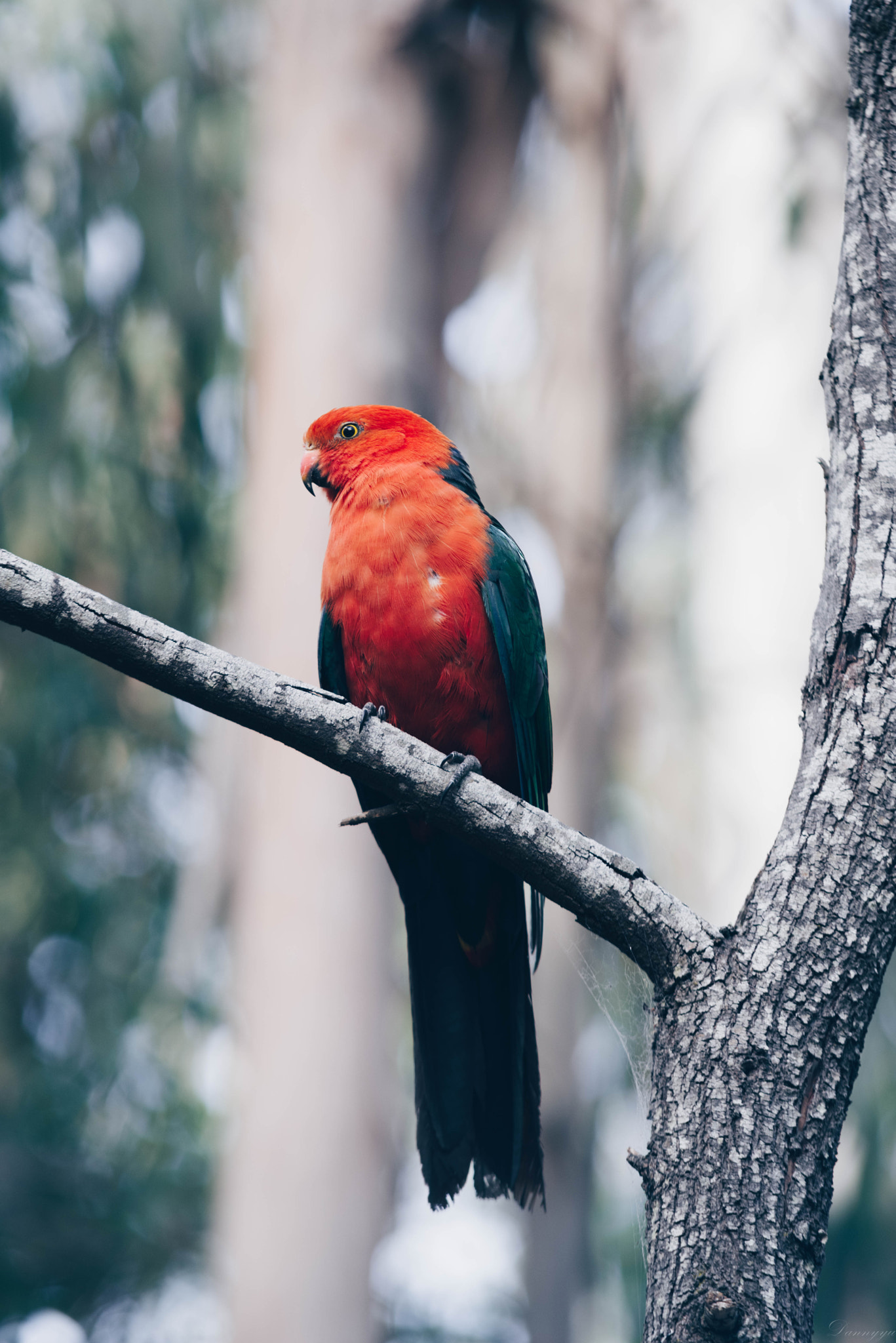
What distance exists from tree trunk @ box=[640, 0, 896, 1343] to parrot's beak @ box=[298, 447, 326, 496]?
191 cm

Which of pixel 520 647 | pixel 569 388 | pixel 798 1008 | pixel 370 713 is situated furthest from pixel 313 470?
pixel 569 388

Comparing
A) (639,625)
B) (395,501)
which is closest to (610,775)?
(639,625)

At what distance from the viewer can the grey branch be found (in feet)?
6.51

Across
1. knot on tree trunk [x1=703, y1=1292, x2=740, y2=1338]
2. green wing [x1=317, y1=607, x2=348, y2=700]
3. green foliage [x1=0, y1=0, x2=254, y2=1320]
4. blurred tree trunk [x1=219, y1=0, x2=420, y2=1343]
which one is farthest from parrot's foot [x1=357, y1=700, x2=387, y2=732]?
green foliage [x1=0, y1=0, x2=254, y2=1320]

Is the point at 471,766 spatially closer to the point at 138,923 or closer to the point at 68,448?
the point at 68,448

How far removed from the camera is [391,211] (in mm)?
5648

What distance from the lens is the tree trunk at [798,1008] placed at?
1.75 metres

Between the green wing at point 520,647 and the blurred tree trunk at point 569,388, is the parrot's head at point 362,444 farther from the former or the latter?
the blurred tree trunk at point 569,388

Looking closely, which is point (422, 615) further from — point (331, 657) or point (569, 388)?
point (569, 388)

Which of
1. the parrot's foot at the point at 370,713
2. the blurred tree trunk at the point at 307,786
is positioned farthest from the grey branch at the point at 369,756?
the blurred tree trunk at the point at 307,786

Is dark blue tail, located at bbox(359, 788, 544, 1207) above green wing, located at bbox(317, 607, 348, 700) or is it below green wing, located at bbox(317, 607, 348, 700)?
below

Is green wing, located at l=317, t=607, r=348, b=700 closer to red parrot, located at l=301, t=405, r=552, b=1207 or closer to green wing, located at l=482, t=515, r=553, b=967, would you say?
red parrot, located at l=301, t=405, r=552, b=1207

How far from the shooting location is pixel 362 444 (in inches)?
142

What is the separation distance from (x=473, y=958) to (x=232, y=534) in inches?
160
